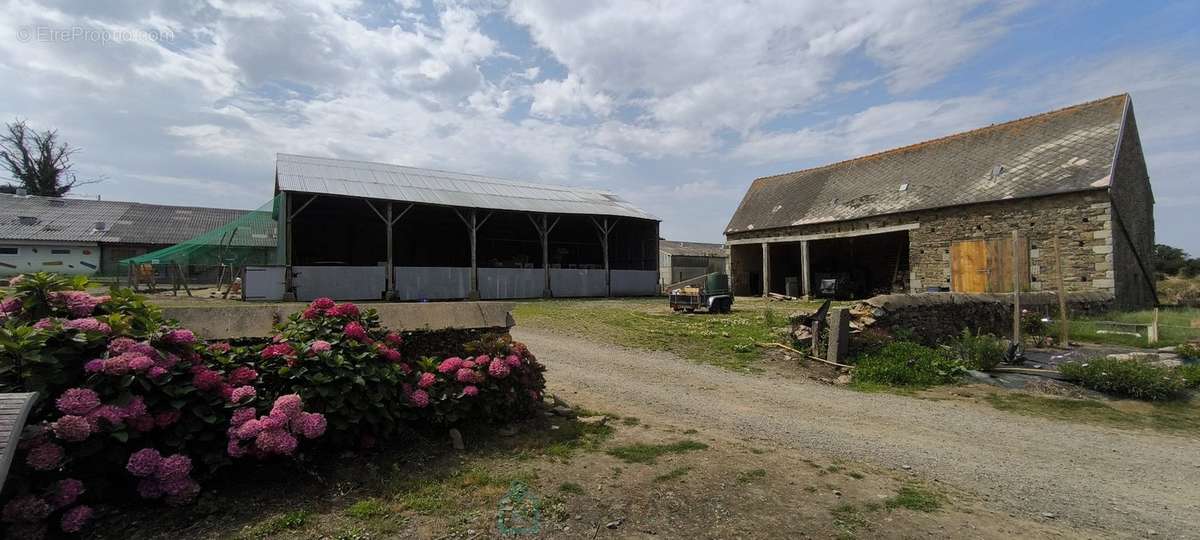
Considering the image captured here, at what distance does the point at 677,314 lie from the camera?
15445mm

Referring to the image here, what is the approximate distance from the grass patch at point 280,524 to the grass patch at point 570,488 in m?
1.44

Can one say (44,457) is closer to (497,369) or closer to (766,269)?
(497,369)

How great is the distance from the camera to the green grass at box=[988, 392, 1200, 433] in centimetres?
571

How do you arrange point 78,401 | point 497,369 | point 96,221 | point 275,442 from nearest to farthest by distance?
point 78,401 → point 275,442 → point 497,369 → point 96,221

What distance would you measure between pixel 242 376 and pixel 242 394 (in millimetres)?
177

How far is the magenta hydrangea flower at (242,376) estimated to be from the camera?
3338mm

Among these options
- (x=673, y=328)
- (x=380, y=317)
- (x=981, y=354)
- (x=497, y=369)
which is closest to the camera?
(x=497, y=369)

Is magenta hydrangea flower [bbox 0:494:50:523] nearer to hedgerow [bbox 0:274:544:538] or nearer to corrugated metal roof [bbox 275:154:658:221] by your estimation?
hedgerow [bbox 0:274:544:538]

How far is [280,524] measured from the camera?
2.84 meters

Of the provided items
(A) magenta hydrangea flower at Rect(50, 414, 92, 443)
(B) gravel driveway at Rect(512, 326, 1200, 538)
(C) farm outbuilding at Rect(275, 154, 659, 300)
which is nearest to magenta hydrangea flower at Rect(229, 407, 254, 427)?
(A) magenta hydrangea flower at Rect(50, 414, 92, 443)

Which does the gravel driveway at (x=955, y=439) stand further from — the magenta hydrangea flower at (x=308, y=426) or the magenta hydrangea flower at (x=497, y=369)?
the magenta hydrangea flower at (x=308, y=426)

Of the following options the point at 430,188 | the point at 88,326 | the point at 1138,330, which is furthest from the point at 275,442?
the point at 430,188

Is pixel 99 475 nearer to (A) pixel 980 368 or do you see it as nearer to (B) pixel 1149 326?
(A) pixel 980 368

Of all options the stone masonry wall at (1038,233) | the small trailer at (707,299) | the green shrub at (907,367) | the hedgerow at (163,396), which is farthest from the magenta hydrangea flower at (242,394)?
the stone masonry wall at (1038,233)
